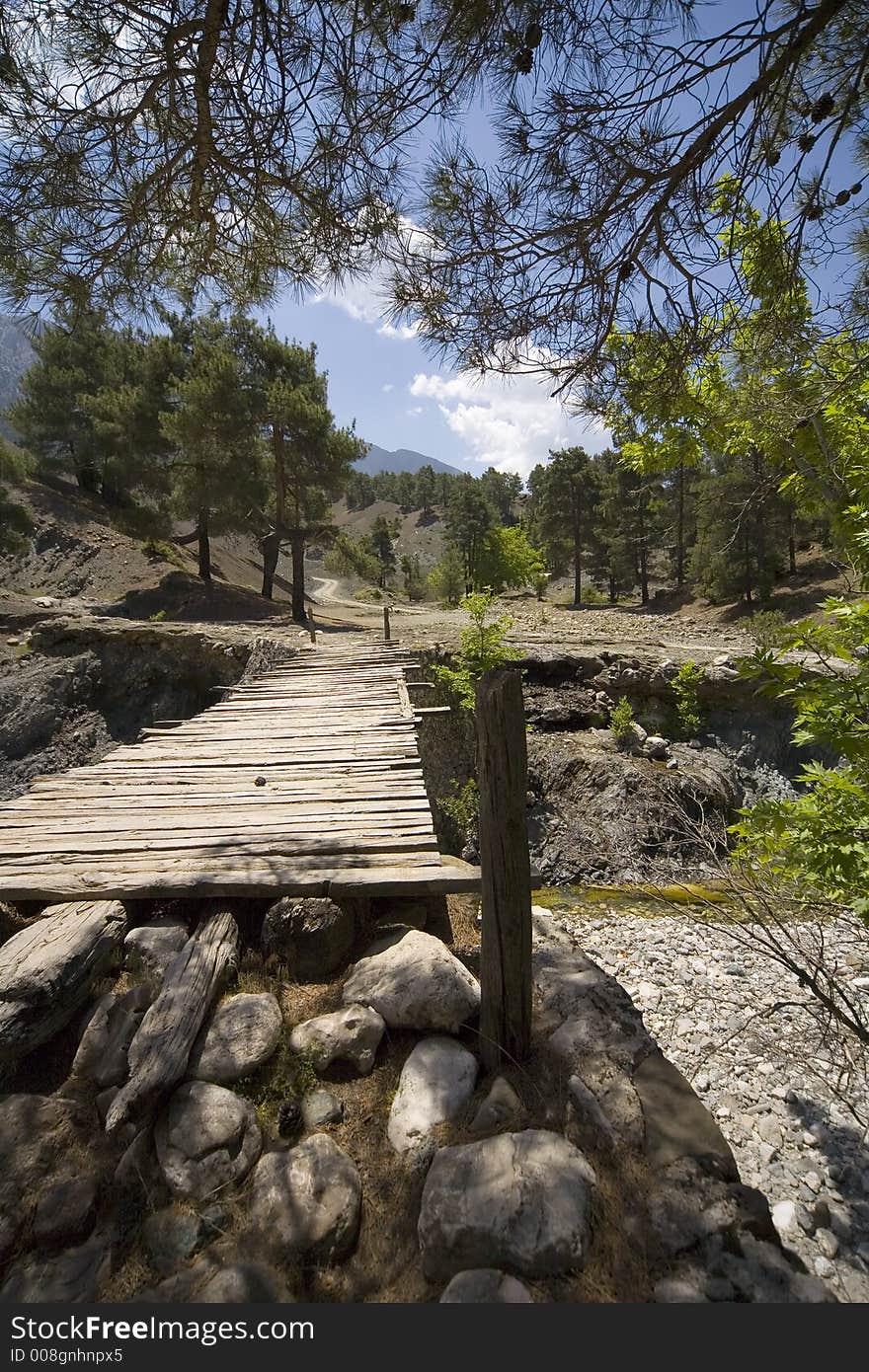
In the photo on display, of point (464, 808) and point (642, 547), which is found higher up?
point (642, 547)

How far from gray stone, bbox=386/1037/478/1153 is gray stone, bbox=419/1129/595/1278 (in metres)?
0.19

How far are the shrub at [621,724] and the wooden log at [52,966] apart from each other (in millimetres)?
8961

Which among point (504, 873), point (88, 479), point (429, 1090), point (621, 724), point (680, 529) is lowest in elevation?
point (621, 724)

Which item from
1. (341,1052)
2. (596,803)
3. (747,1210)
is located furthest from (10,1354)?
(596,803)

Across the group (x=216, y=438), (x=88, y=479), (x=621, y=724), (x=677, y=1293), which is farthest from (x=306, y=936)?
(x=88, y=479)

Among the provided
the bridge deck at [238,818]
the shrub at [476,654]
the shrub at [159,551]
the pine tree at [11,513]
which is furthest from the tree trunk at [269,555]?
the bridge deck at [238,818]

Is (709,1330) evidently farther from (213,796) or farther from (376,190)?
(376,190)

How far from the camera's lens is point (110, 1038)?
246 cm

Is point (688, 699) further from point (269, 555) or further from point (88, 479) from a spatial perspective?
point (88, 479)

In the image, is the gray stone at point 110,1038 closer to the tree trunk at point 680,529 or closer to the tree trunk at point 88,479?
the tree trunk at point 680,529

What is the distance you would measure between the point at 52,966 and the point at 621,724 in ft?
31.5

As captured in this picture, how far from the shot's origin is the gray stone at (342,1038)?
2459 millimetres

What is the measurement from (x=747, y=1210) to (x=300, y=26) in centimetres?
589

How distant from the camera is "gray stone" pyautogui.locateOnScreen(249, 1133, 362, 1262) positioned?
185 cm
